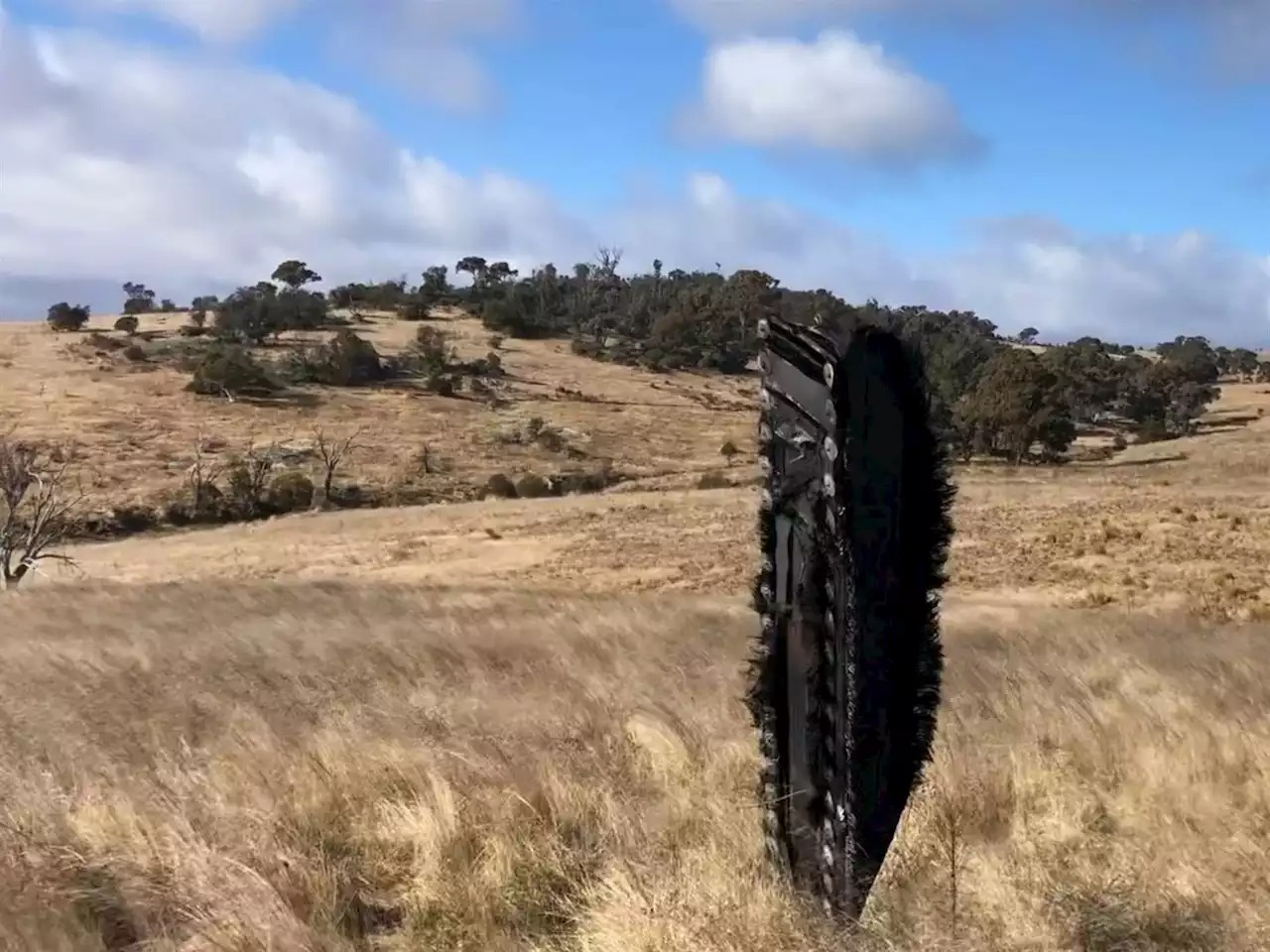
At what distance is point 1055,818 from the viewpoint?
13.8 ft

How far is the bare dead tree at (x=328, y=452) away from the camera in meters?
46.1

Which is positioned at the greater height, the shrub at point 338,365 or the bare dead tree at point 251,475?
the shrub at point 338,365

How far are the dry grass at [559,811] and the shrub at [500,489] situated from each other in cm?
3936

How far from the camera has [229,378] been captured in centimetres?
6225

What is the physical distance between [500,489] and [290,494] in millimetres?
8329

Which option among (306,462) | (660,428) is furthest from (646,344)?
(306,462)

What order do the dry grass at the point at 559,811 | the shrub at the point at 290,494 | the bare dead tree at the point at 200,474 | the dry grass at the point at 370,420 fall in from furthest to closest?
the dry grass at the point at 370,420, the shrub at the point at 290,494, the bare dead tree at the point at 200,474, the dry grass at the point at 559,811

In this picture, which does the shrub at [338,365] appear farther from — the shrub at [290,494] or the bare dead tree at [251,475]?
the shrub at [290,494]

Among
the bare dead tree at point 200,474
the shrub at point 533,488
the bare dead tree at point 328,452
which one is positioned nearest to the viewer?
the bare dead tree at point 200,474

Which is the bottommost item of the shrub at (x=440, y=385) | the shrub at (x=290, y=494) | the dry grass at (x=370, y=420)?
the shrub at (x=290, y=494)

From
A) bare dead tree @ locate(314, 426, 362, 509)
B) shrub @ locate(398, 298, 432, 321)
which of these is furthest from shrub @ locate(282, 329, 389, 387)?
shrub @ locate(398, 298, 432, 321)

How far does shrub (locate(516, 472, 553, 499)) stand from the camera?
46.9 meters

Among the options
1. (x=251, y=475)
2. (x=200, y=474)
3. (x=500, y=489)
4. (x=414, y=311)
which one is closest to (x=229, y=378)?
(x=200, y=474)

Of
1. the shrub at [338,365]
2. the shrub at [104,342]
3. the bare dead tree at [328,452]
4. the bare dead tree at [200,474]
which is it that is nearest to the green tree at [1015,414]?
the bare dead tree at [328,452]
